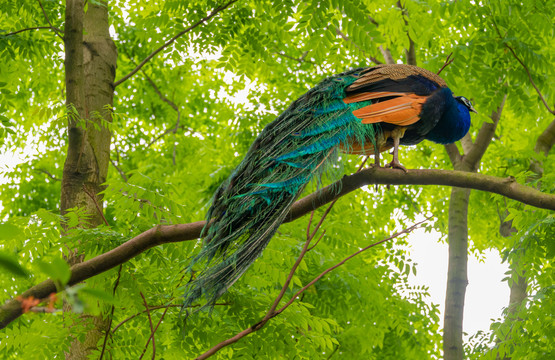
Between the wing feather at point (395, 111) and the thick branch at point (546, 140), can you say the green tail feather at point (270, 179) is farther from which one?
the thick branch at point (546, 140)

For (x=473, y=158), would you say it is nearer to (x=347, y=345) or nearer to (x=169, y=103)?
(x=347, y=345)

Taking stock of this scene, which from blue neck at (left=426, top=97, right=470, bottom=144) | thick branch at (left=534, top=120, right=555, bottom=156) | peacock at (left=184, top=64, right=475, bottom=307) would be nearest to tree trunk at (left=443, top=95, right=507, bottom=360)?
thick branch at (left=534, top=120, right=555, bottom=156)

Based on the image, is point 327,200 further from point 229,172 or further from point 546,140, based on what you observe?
point 546,140

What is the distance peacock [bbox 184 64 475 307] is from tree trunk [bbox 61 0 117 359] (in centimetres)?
73

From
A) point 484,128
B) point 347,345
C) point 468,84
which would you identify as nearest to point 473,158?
point 484,128

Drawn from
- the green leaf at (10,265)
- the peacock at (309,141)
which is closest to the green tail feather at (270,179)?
the peacock at (309,141)

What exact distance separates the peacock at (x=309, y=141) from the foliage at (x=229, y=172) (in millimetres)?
256

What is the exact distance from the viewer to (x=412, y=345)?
6.66m

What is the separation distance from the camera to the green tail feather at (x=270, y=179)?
2.36 m

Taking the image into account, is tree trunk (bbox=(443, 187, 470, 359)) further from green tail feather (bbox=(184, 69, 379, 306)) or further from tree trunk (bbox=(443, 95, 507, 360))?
green tail feather (bbox=(184, 69, 379, 306))

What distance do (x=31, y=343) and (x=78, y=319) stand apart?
0.25 m

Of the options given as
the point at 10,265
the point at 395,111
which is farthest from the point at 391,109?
the point at 10,265

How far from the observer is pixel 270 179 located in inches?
103

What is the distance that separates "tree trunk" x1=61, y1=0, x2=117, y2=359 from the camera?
10.7ft
